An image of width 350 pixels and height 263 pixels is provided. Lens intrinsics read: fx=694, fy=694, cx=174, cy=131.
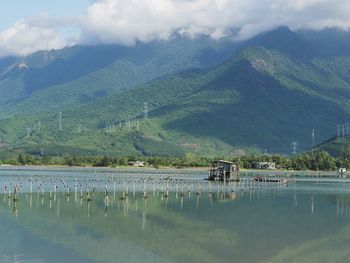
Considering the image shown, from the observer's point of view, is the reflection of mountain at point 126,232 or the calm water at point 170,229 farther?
the reflection of mountain at point 126,232

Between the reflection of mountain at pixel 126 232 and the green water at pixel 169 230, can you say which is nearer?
the green water at pixel 169 230

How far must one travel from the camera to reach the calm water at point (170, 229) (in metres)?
44.4

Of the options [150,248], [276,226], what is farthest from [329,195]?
[150,248]

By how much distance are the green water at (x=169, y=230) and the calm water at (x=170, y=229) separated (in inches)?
2.5

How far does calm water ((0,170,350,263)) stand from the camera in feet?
146

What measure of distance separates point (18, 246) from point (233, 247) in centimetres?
1449

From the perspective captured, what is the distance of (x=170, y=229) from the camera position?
56281 mm

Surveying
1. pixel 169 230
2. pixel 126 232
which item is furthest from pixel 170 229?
pixel 126 232

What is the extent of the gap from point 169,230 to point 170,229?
0.69m

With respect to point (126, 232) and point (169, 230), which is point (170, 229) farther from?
point (126, 232)

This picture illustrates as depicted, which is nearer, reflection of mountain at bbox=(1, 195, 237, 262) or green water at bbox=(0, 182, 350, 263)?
green water at bbox=(0, 182, 350, 263)

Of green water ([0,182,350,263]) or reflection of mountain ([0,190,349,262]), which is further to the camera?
reflection of mountain ([0,190,349,262])

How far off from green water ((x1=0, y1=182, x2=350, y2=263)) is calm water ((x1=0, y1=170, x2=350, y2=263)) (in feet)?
0.21

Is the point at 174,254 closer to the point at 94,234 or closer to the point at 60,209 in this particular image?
the point at 94,234
